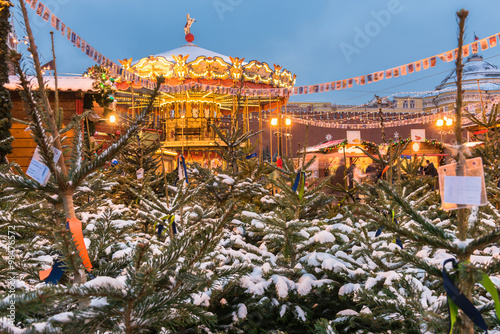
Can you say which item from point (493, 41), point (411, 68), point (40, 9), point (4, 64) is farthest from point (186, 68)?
point (493, 41)

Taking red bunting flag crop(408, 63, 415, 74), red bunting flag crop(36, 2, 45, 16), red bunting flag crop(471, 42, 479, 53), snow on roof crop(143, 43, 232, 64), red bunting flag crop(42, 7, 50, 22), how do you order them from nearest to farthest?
red bunting flag crop(36, 2, 45, 16) → red bunting flag crop(42, 7, 50, 22) → red bunting flag crop(471, 42, 479, 53) → red bunting flag crop(408, 63, 415, 74) → snow on roof crop(143, 43, 232, 64)

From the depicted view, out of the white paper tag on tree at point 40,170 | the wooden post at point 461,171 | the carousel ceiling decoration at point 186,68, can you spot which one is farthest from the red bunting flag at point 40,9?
the wooden post at point 461,171

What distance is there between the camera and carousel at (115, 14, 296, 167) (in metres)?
17.5

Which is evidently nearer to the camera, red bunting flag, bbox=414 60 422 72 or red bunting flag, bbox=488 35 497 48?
red bunting flag, bbox=488 35 497 48

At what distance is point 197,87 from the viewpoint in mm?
17469

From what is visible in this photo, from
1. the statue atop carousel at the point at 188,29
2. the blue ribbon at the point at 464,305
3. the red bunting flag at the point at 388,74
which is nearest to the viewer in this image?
the blue ribbon at the point at 464,305

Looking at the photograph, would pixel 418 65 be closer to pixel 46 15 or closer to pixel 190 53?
pixel 46 15

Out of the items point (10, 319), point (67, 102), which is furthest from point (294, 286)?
point (67, 102)

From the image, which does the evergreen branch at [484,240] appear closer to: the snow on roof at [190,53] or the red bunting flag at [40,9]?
the red bunting flag at [40,9]

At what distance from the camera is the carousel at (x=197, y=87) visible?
17484 mm

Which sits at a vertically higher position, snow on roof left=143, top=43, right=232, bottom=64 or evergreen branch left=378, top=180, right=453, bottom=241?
snow on roof left=143, top=43, right=232, bottom=64

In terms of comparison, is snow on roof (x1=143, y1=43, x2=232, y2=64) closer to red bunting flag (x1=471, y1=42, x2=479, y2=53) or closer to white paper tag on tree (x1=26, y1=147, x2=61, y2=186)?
red bunting flag (x1=471, y1=42, x2=479, y2=53)

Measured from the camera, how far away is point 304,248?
12.3 feet

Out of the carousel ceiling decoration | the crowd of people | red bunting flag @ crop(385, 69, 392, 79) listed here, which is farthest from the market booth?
the carousel ceiling decoration
